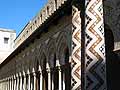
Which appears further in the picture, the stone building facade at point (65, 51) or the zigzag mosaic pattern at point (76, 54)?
the zigzag mosaic pattern at point (76, 54)

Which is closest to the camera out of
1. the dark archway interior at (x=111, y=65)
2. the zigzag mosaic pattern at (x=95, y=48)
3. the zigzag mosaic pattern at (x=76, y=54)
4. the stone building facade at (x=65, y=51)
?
the zigzag mosaic pattern at (x=95, y=48)

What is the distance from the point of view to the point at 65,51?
39.8ft

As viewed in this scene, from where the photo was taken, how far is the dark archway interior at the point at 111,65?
7277 millimetres

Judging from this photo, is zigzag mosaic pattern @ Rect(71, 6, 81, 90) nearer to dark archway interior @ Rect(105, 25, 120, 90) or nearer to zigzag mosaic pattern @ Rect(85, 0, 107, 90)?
dark archway interior @ Rect(105, 25, 120, 90)

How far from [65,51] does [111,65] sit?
4.85m

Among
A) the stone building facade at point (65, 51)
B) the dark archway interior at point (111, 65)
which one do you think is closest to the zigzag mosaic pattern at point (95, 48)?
the stone building facade at point (65, 51)

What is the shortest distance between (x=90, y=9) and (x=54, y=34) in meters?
7.11

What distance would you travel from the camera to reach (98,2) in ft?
20.1

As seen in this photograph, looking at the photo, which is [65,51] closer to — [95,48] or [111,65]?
[111,65]

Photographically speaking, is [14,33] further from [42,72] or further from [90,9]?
[90,9]

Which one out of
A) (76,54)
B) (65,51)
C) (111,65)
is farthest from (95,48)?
(65,51)

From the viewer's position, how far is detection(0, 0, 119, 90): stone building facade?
597 cm

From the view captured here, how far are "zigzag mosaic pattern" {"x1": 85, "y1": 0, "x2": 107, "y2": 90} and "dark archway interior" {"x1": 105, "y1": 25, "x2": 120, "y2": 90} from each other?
123 centimetres

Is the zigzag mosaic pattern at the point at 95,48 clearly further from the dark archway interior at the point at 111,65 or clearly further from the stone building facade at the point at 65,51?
the dark archway interior at the point at 111,65
